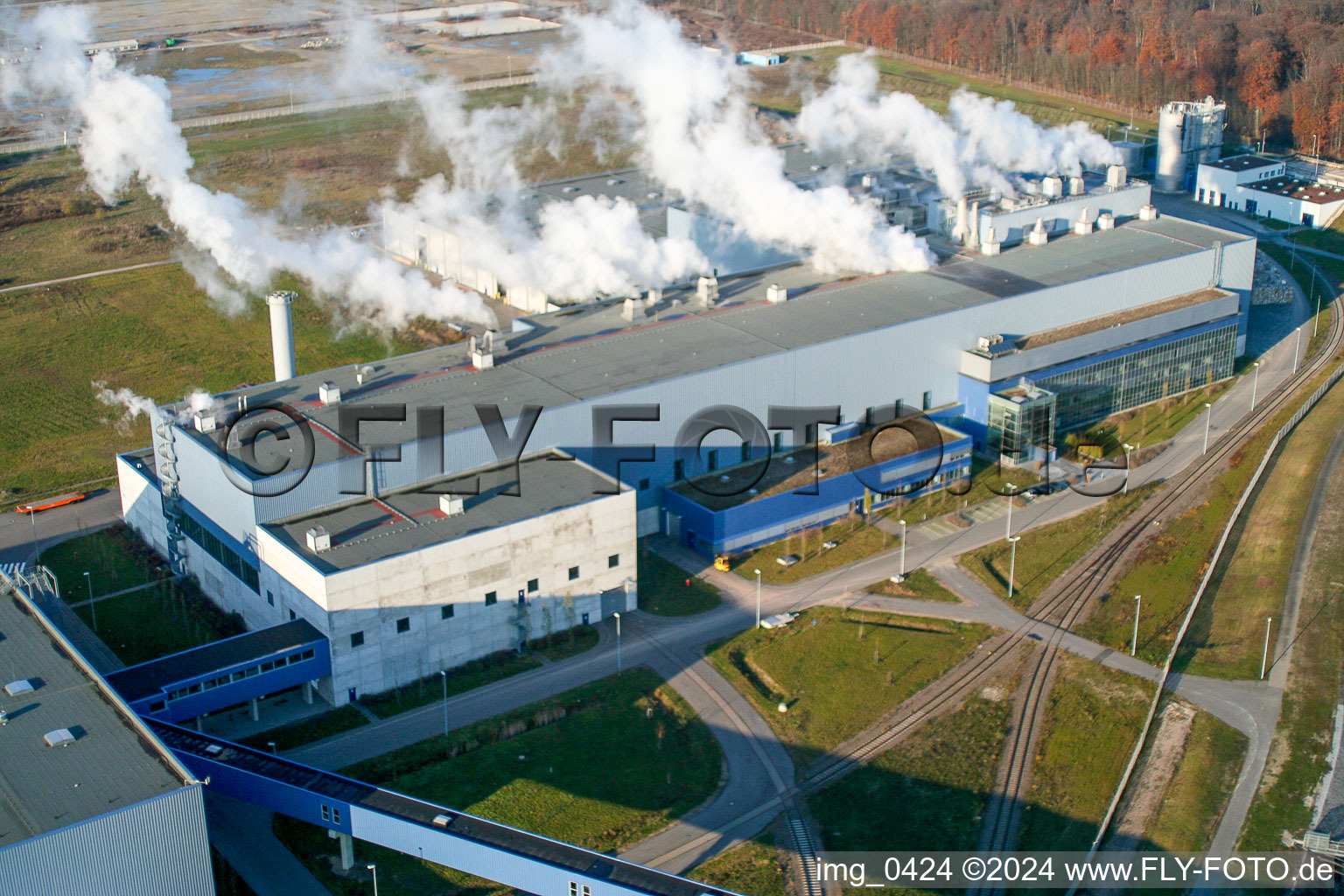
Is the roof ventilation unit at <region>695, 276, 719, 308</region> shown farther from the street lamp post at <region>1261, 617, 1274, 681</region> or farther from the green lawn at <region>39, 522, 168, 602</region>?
the street lamp post at <region>1261, 617, 1274, 681</region>

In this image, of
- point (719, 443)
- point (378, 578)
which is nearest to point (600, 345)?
point (719, 443)

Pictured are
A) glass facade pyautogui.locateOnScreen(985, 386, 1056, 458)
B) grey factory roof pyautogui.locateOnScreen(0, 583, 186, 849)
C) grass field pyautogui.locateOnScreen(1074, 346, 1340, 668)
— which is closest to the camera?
grey factory roof pyautogui.locateOnScreen(0, 583, 186, 849)

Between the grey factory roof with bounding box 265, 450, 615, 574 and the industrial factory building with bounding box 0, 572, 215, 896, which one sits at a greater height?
the grey factory roof with bounding box 265, 450, 615, 574

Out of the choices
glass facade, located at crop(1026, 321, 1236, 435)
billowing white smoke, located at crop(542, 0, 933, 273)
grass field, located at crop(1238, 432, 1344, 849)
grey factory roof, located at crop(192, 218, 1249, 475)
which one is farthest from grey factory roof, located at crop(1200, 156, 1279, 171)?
grass field, located at crop(1238, 432, 1344, 849)

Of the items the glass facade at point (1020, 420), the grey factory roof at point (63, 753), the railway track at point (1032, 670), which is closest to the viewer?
the grey factory roof at point (63, 753)

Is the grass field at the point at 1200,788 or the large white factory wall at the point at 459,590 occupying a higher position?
the large white factory wall at the point at 459,590

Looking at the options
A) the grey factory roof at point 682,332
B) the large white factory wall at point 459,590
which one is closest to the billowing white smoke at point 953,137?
the grey factory roof at point 682,332

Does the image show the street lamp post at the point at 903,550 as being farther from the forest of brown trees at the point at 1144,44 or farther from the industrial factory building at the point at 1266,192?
the forest of brown trees at the point at 1144,44
